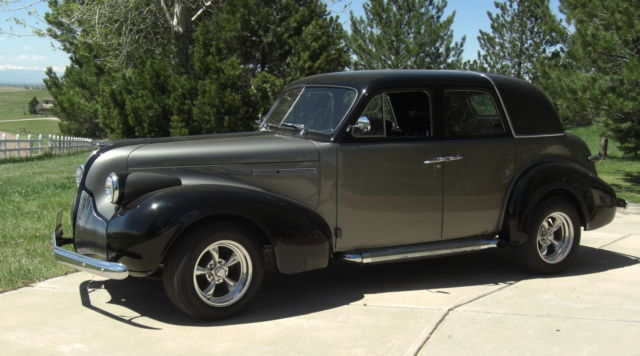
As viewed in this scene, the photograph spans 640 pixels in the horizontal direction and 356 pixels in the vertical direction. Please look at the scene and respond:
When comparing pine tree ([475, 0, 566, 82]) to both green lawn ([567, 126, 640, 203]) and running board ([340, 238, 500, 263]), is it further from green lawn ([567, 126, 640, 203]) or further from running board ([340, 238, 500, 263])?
running board ([340, 238, 500, 263])

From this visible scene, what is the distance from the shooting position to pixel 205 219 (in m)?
4.68

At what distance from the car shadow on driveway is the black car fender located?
1.67ft

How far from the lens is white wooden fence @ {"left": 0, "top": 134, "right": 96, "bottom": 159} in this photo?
2658 cm

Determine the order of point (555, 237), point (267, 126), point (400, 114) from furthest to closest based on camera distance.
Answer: point (555, 237), point (267, 126), point (400, 114)

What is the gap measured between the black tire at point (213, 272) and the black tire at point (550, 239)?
2556 millimetres

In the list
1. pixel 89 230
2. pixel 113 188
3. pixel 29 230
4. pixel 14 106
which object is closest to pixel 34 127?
pixel 14 106

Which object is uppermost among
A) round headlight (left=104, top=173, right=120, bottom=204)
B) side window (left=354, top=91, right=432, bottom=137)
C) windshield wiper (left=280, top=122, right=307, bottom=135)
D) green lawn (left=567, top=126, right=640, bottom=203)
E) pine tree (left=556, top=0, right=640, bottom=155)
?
pine tree (left=556, top=0, right=640, bottom=155)

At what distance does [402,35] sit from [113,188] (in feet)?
77.7

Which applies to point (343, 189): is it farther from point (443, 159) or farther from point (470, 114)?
point (470, 114)

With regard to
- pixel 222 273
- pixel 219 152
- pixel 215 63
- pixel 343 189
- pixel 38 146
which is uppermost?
pixel 215 63

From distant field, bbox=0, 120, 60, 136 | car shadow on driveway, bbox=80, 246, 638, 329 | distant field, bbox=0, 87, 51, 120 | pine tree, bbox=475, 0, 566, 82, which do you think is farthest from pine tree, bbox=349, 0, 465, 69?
distant field, bbox=0, 87, 51, 120

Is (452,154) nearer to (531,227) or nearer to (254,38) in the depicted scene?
(531,227)

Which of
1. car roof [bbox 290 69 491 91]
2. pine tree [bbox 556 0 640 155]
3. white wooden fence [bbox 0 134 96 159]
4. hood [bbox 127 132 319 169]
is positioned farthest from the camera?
white wooden fence [bbox 0 134 96 159]

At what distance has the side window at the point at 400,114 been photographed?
5434 mm
